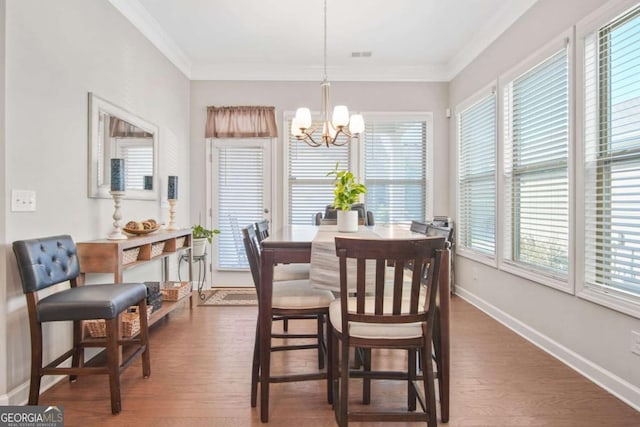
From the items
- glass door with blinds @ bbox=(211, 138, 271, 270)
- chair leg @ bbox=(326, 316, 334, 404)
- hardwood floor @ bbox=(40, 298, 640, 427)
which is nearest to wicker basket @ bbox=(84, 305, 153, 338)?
hardwood floor @ bbox=(40, 298, 640, 427)

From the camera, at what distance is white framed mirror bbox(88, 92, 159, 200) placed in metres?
2.63

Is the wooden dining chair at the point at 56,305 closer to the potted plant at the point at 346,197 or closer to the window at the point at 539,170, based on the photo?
the potted plant at the point at 346,197

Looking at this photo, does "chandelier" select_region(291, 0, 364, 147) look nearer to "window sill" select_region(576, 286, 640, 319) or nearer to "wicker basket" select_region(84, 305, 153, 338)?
"wicker basket" select_region(84, 305, 153, 338)

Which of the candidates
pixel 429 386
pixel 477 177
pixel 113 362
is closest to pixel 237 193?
pixel 477 177

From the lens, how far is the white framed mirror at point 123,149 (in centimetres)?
263

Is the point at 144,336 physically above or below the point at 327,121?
below

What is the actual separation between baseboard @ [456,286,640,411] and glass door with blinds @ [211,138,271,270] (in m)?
2.95

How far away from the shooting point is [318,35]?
384 cm

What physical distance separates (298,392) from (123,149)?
7.65 feet

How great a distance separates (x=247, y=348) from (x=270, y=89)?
10.8ft

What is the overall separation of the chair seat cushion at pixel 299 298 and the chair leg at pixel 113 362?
848 millimetres

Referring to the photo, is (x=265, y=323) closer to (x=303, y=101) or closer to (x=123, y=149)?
(x=123, y=149)

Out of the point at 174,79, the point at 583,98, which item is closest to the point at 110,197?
the point at 174,79

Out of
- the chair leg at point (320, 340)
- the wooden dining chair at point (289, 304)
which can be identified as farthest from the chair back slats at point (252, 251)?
the chair leg at point (320, 340)
